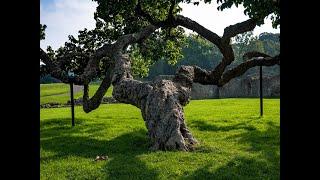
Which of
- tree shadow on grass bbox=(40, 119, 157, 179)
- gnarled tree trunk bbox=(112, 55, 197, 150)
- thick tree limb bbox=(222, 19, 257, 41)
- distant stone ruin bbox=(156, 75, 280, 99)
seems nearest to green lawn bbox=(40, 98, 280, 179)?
tree shadow on grass bbox=(40, 119, 157, 179)

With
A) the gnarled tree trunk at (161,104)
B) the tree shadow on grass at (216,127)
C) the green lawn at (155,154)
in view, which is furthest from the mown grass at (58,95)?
the gnarled tree trunk at (161,104)

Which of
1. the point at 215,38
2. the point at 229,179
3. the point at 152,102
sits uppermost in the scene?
the point at 215,38

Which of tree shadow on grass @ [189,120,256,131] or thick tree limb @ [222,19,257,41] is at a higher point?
thick tree limb @ [222,19,257,41]

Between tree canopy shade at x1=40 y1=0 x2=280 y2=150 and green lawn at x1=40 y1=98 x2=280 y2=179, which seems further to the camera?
tree canopy shade at x1=40 y1=0 x2=280 y2=150

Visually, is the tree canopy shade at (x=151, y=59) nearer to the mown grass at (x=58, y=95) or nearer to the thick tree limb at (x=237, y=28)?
the thick tree limb at (x=237, y=28)

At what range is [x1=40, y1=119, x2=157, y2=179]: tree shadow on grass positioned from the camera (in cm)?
991

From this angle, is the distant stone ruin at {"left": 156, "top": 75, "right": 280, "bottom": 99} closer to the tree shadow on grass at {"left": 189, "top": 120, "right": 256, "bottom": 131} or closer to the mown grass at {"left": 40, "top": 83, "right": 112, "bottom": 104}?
the mown grass at {"left": 40, "top": 83, "right": 112, "bottom": 104}

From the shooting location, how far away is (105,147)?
13.7 metres

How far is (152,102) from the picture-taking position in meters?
13.9

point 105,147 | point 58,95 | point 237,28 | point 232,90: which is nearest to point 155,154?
point 105,147

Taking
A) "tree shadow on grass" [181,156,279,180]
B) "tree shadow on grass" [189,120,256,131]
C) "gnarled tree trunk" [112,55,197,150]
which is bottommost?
"tree shadow on grass" [181,156,279,180]
